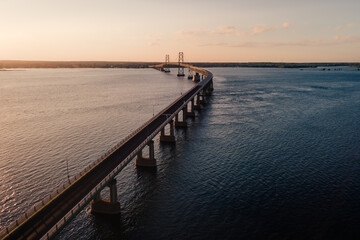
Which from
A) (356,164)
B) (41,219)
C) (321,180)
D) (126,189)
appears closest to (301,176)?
(321,180)

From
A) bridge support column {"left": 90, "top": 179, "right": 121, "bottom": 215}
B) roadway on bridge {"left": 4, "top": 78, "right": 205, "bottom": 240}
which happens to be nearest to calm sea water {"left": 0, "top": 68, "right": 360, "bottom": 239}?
bridge support column {"left": 90, "top": 179, "right": 121, "bottom": 215}

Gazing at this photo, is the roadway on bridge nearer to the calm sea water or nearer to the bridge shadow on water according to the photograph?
the calm sea water

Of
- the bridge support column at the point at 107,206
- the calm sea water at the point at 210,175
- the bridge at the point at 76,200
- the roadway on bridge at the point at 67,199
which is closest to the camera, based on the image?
the bridge at the point at 76,200

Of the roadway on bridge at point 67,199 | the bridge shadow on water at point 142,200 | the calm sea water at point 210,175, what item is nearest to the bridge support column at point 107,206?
the bridge shadow on water at point 142,200

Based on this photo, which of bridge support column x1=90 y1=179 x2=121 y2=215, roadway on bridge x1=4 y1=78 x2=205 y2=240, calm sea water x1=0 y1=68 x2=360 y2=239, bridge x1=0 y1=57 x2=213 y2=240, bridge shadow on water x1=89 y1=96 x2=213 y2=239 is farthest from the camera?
bridge support column x1=90 y1=179 x2=121 y2=215

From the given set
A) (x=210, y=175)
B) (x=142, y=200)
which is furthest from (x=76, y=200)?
(x=210, y=175)

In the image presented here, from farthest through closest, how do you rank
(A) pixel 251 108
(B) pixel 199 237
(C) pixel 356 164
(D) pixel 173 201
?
(A) pixel 251 108 → (C) pixel 356 164 → (D) pixel 173 201 → (B) pixel 199 237

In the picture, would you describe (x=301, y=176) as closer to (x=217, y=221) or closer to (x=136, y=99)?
(x=217, y=221)

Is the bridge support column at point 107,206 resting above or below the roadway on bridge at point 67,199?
below

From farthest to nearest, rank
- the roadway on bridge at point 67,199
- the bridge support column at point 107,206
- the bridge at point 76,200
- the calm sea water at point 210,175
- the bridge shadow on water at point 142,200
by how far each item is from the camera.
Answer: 1. the bridge support column at point 107,206
2. the calm sea water at point 210,175
3. the bridge shadow on water at point 142,200
4. the roadway on bridge at point 67,199
5. the bridge at point 76,200

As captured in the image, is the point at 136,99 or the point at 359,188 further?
the point at 136,99

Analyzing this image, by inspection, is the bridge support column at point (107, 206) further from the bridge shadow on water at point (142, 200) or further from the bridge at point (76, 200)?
the bridge shadow on water at point (142, 200)
